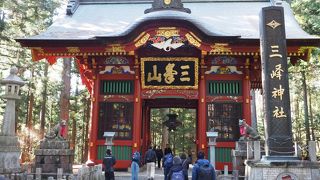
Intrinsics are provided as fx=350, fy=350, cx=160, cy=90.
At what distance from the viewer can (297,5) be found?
69.5ft

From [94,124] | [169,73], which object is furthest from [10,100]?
[169,73]

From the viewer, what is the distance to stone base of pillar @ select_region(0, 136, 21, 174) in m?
10.6

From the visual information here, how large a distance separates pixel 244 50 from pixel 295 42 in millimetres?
1963

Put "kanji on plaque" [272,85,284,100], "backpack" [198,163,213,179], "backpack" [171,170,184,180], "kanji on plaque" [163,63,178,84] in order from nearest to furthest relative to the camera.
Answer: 1. "backpack" [198,163,213,179]
2. "backpack" [171,170,184,180]
3. "kanji on plaque" [272,85,284,100]
4. "kanji on plaque" [163,63,178,84]

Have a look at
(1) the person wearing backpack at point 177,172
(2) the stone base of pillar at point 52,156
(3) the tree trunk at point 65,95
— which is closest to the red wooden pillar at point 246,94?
(2) the stone base of pillar at point 52,156

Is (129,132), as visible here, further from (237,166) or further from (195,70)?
(237,166)

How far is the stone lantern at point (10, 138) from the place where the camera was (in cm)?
1072

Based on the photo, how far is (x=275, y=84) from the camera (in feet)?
31.7

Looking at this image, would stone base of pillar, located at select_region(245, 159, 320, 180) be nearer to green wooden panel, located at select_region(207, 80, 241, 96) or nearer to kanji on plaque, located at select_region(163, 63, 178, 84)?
green wooden panel, located at select_region(207, 80, 241, 96)

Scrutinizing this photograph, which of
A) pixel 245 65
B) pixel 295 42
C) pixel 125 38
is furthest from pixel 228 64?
pixel 125 38

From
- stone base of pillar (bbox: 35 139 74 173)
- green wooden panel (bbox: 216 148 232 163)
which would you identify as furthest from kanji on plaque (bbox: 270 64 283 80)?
stone base of pillar (bbox: 35 139 74 173)

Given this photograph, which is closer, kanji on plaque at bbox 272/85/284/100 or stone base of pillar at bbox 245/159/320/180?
stone base of pillar at bbox 245/159/320/180

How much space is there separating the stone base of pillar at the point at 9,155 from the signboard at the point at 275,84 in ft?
25.1

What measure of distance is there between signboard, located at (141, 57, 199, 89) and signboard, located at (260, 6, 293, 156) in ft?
17.6
